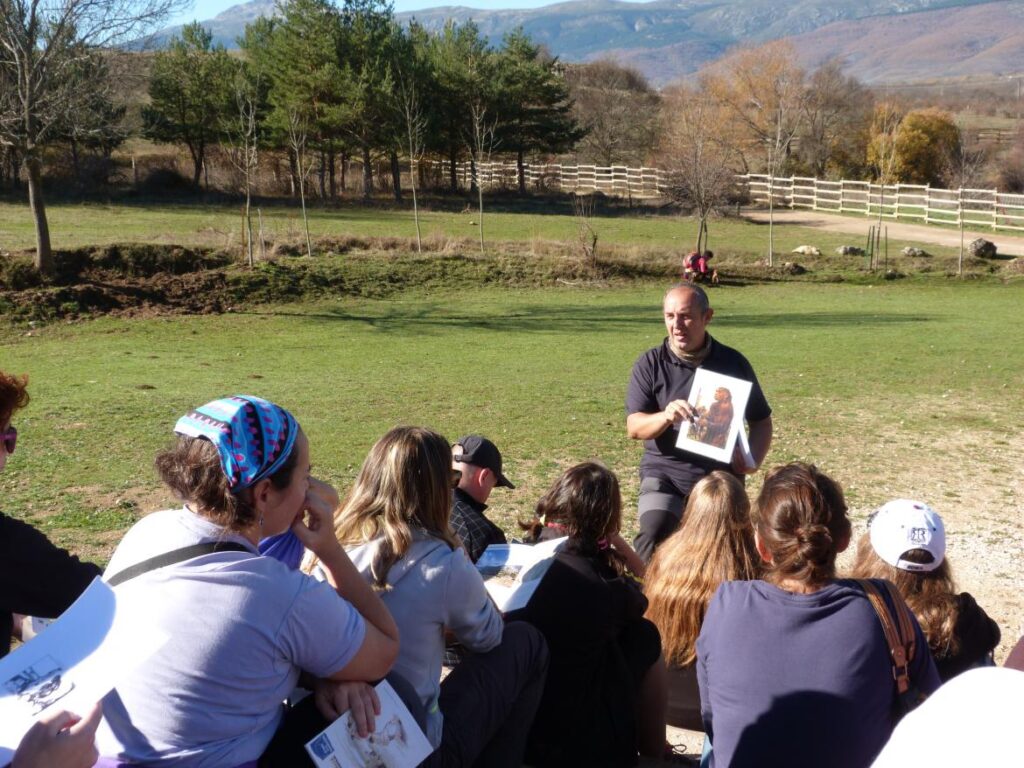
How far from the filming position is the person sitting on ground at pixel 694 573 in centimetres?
398

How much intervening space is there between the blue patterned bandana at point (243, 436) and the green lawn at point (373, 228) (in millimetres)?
26990

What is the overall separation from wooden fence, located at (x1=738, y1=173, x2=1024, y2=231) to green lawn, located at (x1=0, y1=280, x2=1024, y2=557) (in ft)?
62.8

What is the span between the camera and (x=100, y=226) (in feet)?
113

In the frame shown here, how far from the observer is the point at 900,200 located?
161 ft

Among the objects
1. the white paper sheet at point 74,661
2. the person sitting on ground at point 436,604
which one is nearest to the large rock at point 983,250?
the person sitting on ground at point 436,604

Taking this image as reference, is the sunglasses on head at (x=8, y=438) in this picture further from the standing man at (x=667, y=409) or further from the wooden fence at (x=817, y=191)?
the wooden fence at (x=817, y=191)

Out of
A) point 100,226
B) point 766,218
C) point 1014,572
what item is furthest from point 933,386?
point 766,218

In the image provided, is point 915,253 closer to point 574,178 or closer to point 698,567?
point 574,178

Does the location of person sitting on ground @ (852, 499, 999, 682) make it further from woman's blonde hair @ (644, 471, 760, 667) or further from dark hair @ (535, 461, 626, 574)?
dark hair @ (535, 461, 626, 574)

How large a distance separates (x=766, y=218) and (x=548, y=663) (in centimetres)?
4616

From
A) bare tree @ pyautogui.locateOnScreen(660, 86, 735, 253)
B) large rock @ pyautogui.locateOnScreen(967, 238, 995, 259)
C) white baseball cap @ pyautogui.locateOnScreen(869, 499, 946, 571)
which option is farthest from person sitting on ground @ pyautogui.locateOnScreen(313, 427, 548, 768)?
large rock @ pyautogui.locateOnScreen(967, 238, 995, 259)

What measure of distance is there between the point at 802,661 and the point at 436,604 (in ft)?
3.64

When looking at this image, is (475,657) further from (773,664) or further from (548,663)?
(773,664)

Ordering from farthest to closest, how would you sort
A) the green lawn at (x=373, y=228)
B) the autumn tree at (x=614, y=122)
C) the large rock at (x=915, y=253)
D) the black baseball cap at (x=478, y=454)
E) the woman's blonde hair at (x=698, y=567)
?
the autumn tree at (x=614, y=122) → the large rock at (x=915, y=253) → the green lawn at (x=373, y=228) → the black baseball cap at (x=478, y=454) → the woman's blonde hair at (x=698, y=567)
